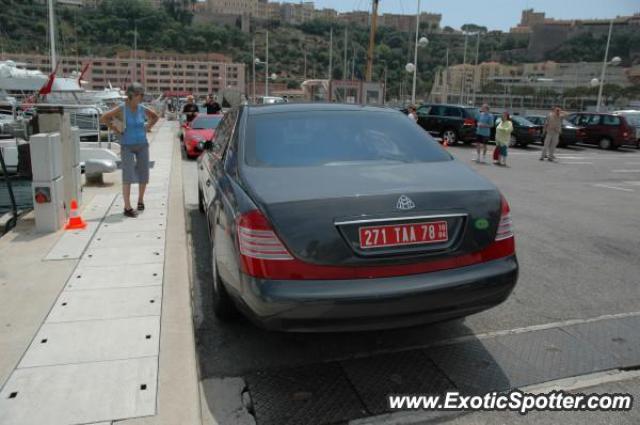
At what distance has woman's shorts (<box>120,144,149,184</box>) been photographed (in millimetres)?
6578

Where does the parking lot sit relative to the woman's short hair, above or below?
below

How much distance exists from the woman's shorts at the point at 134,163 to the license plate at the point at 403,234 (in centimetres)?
458

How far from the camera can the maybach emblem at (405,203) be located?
114 inches

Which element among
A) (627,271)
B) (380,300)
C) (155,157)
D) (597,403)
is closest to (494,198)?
(380,300)

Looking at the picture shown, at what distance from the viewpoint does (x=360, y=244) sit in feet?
9.25

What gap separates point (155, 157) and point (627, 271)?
35.2 feet

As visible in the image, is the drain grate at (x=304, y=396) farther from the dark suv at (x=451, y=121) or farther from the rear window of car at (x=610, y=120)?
the rear window of car at (x=610, y=120)

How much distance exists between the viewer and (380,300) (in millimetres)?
2783

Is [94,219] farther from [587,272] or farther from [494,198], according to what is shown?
[587,272]

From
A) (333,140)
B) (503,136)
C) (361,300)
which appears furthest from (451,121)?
(361,300)

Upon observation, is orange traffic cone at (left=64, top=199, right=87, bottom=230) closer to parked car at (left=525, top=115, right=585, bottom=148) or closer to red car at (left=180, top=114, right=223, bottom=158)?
red car at (left=180, top=114, right=223, bottom=158)

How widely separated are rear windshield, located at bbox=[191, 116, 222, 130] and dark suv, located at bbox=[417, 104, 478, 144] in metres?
10.3

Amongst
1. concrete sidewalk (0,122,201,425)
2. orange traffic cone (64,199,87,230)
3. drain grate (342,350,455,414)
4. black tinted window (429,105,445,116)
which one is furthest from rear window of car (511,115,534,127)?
drain grate (342,350,455,414)

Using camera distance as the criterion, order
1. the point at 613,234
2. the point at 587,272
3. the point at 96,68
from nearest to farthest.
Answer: the point at 587,272
the point at 613,234
the point at 96,68
